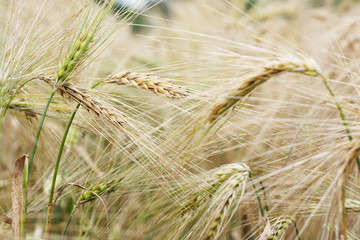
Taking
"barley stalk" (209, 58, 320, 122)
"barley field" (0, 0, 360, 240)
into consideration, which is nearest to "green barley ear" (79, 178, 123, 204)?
"barley field" (0, 0, 360, 240)

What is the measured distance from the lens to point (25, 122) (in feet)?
2.86

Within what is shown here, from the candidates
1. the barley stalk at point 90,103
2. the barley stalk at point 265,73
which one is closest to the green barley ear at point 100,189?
the barley stalk at point 90,103

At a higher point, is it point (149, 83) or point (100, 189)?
point (149, 83)

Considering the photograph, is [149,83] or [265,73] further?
[149,83]

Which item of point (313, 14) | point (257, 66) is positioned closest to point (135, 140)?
point (257, 66)

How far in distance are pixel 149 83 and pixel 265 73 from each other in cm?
23

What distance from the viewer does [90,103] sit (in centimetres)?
71

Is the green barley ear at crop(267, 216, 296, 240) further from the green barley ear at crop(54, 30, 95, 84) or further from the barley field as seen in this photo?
the green barley ear at crop(54, 30, 95, 84)

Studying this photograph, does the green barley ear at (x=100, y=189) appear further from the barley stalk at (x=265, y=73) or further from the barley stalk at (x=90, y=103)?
Result: the barley stalk at (x=265, y=73)

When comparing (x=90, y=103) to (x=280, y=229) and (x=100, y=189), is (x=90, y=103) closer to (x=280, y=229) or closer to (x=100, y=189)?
(x=100, y=189)

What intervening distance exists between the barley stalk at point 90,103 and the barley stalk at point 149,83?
0.05 m

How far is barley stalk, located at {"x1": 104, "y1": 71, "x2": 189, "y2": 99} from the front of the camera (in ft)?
2.26

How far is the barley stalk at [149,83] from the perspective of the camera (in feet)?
2.26

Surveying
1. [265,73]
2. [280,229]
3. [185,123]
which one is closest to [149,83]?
[185,123]
